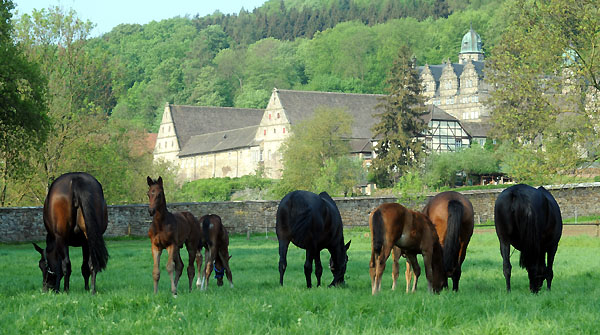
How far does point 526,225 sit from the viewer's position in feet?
46.3

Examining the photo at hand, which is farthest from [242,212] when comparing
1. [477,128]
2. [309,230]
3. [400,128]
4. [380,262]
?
[477,128]

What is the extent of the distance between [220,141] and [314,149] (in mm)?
51202

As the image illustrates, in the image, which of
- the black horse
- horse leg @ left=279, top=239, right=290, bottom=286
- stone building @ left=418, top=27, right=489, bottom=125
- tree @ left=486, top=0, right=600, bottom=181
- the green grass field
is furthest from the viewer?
stone building @ left=418, top=27, right=489, bottom=125

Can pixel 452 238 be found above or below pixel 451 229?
below

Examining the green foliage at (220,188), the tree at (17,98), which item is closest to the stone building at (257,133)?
the green foliage at (220,188)

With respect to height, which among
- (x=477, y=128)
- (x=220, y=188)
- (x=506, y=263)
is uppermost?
(x=477, y=128)

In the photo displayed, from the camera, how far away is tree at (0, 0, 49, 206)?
34188 mm

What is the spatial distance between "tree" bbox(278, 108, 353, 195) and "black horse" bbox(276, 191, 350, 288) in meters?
64.7

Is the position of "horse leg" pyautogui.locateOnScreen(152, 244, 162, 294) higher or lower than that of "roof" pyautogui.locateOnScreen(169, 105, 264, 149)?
lower

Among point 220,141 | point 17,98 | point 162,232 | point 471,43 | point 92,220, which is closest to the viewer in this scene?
point 162,232

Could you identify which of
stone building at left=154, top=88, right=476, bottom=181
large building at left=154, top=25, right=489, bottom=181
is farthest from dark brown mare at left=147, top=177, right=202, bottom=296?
stone building at left=154, top=88, right=476, bottom=181

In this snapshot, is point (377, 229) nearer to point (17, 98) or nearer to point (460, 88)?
point (17, 98)

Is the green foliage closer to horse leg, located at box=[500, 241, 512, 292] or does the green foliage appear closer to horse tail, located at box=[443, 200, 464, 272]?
horse tail, located at box=[443, 200, 464, 272]

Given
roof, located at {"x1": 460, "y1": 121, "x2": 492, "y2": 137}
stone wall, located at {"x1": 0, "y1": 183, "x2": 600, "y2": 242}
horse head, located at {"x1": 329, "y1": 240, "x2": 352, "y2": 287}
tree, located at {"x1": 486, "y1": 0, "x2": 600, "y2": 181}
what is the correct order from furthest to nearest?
roof, located at {"x1": 460, "y1": 121, "x2": 492, "y2": 137}
stone wall, located at {"x1": 0, "y1": 183, "x2": 600, "y2": 242}
tree, located at {"x1": 486, "y1": 0, "x2": 600, "y2": 181}
horse head, located at {"x1": 329, "y1": 240, "x2": 352, "y2": 287}
